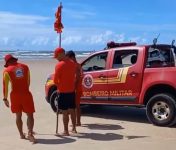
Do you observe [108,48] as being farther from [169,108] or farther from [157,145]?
[157,145]

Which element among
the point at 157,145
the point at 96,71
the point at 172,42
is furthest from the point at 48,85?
the point at 157,145

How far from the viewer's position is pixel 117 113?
1212 centimetres

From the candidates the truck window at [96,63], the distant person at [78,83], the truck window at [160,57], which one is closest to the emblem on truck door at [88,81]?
the truck window at [96,63]

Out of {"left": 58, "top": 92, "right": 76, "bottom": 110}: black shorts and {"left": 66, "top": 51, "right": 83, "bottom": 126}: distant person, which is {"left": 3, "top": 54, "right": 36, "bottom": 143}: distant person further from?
{"left": 66, "top": 51, "right": 83, "bottom": 126}: distant person

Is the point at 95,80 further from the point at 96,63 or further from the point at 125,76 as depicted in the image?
the point at 125,76

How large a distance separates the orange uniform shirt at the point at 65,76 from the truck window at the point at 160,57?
7.14 ft

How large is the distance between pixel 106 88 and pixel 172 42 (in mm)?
1915

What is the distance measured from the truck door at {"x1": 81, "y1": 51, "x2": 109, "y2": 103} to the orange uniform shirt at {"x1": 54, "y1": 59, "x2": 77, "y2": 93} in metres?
2.11

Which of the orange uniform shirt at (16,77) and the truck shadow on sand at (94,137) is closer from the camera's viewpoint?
the orange uniform shirt at (16,77)

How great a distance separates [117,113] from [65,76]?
3.53 metres

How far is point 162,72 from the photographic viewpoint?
9969mm

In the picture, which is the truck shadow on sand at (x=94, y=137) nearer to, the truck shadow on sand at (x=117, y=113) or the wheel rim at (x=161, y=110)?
the wheel rim at (x=161, y=110)

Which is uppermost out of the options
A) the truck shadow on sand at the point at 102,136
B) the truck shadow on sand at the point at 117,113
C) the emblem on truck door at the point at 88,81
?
the emblem on truck door at the point at 88,81

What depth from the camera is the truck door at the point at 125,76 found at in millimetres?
10375
